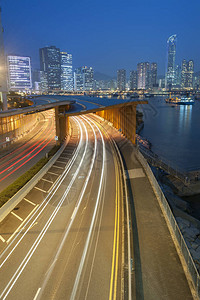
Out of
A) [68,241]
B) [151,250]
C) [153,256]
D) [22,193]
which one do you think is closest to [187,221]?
[151,250]

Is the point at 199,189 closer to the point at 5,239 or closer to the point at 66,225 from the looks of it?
the point at 66,225

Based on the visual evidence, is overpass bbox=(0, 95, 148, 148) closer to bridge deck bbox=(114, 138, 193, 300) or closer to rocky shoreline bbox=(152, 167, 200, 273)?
rocky shoreline bbox=(152, 167, 200, 273)

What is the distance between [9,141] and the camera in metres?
35.1

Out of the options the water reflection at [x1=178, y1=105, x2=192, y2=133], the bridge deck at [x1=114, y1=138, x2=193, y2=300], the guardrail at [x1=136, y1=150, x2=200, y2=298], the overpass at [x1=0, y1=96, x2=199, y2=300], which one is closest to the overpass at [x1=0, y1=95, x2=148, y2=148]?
the overpass at [x1=0, y1=96, x2=199, y2=300]

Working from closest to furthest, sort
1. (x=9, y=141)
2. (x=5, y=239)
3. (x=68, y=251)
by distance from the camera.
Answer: (x=68, y=251) < (x=5, y=239) < (x=9, y=141)

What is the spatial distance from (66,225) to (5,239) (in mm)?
3449

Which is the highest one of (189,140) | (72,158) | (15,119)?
(15,119)

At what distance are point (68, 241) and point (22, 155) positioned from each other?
1919 cm

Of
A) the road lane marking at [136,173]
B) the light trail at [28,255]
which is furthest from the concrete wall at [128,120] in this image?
the light trail at [28,255]

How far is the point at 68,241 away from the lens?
1276cm

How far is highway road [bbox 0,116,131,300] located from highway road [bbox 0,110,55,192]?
3563mm

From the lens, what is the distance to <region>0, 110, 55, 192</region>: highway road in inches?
896

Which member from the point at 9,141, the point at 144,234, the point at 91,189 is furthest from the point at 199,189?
the point at 9,141

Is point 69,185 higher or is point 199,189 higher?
point 69,185
